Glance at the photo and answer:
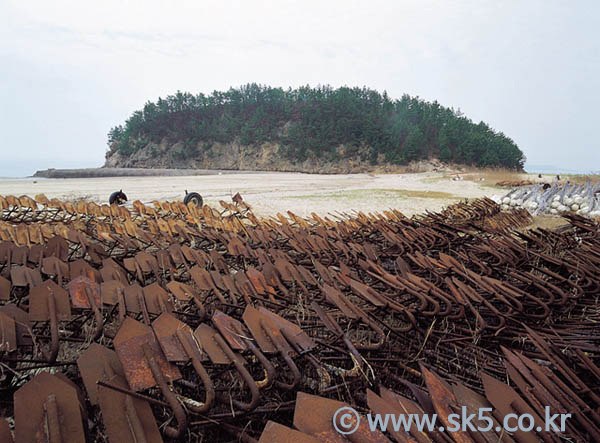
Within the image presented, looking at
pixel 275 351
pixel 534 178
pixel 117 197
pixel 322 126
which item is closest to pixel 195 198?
pixel 117 197

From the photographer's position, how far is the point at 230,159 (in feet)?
193

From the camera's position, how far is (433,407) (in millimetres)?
877

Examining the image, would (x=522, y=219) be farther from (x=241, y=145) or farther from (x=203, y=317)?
(x=241, y=145)

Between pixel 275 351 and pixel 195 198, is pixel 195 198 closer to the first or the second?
pixel 195 198

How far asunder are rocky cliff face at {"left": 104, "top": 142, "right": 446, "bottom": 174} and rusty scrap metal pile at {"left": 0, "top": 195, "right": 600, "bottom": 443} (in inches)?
2015

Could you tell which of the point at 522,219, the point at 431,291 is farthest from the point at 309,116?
the point at 431,291

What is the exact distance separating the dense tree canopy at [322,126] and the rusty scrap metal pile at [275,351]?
50581 millimetres

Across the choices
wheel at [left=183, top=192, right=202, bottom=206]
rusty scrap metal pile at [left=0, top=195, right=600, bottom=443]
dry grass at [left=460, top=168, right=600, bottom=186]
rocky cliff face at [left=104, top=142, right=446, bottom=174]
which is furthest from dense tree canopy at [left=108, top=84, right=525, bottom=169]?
rusty scrap metal pile at [left=0, top=195, right=600, bottom=443]

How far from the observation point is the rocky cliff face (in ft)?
175

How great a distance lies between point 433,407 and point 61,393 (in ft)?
3.00

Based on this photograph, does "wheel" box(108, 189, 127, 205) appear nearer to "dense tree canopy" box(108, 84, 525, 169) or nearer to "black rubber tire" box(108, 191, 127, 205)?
"black rubber tire" box(108, 191, 127, 205)

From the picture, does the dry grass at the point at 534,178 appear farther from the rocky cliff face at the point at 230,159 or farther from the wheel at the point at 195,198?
the rocky cliff face at the point at 230,159

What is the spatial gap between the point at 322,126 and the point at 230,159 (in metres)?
17.1

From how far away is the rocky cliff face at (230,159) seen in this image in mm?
53438
